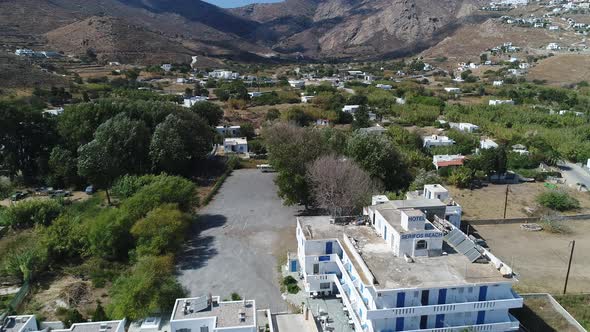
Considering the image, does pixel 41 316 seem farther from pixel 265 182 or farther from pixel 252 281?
pixel 265 182

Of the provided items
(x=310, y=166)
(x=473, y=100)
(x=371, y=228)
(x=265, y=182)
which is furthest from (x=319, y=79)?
(x=371, y=228)

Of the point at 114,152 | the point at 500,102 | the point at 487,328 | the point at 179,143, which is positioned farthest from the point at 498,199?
the point at 500,102

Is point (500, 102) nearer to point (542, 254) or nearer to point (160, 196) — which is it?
point (542, 254)

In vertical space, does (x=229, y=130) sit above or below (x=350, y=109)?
below

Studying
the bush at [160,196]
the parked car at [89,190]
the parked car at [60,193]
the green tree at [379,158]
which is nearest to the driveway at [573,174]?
the green tree at [379,158]

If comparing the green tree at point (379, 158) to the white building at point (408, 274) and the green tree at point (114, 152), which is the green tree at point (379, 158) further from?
the green tree at point (114, 152)

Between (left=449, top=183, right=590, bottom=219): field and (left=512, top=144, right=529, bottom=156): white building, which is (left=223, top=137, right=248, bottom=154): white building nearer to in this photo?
Answer: (left=449, top=183, right=590, bottom=219): field
